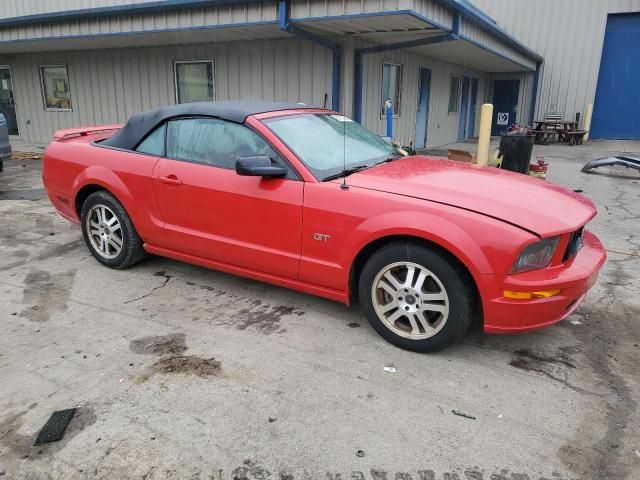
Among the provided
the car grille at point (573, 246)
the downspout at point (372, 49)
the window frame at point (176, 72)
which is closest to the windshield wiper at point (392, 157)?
the car grille at point (573, 246)

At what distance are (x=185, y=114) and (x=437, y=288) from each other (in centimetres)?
245

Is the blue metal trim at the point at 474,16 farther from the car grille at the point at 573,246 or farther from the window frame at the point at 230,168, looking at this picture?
the car grille at the point at 573,246

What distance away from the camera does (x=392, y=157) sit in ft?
13.8

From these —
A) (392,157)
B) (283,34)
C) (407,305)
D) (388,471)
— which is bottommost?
(388,471)

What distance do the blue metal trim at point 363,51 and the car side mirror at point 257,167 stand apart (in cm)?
623

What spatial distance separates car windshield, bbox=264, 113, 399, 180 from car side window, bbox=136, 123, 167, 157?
102 cm

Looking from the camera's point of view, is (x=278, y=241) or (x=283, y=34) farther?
(x=283, y=34)

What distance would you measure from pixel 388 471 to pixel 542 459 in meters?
0.74

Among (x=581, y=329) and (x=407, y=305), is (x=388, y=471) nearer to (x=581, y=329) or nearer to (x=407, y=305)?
(x=407, y=305)

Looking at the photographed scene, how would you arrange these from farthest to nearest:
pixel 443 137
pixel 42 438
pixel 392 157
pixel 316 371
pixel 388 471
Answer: pixel 443 137
pixel 392 157
pixel 316 371
pixel 42 438
pixel 388 471

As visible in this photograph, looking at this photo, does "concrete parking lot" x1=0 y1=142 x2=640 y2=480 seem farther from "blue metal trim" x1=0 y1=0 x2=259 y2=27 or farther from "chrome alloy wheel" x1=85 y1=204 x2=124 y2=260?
"blue metal trim" x1=0 y1=0 x2=259 y2=27

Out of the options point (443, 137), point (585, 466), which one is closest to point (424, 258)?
point (585, 466)

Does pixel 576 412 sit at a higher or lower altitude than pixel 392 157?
lower

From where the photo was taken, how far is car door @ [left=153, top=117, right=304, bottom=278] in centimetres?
353
